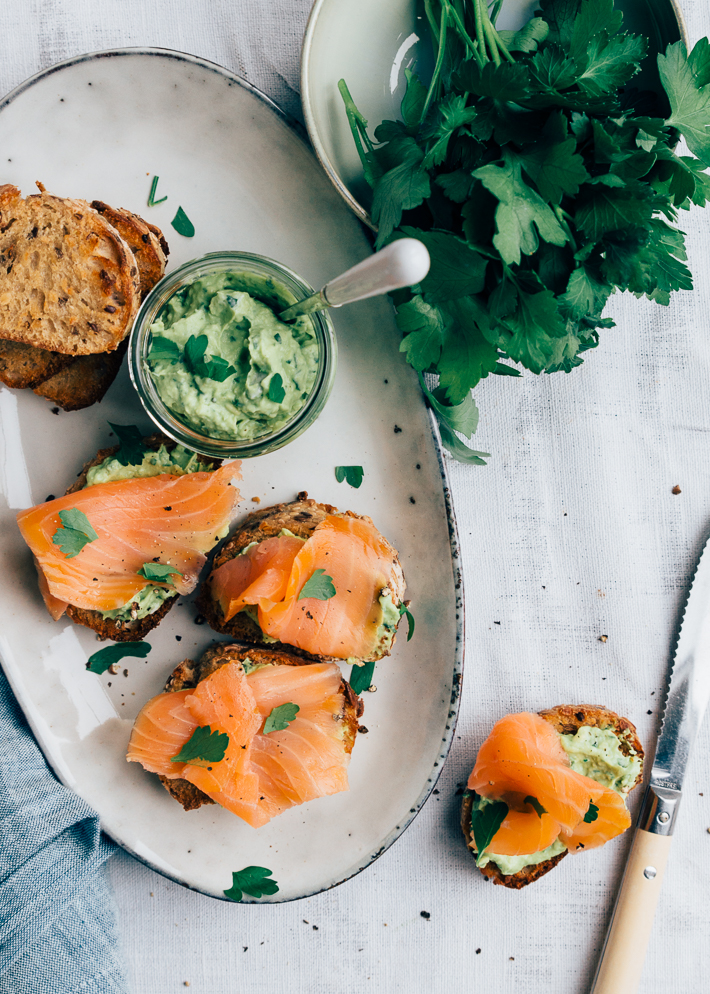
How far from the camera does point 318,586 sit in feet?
6.04

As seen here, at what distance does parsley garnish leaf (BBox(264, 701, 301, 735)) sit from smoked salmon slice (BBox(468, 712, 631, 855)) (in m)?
0.62

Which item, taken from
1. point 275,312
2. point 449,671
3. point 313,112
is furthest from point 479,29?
point 449,671

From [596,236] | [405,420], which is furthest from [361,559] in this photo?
[596,236]

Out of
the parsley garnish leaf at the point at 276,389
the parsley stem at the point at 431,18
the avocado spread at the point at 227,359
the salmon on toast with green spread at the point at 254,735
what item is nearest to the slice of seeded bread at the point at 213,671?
the salmon on toast with green spread at the point at 254,735

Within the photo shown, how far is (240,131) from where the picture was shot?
75.9 inches

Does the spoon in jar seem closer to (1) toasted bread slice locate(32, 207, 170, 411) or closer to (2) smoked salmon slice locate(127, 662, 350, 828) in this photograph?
(1) toasted bread slice locate(32, 207, 170, 411)

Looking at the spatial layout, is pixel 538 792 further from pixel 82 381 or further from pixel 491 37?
Answer: pixel 491 37

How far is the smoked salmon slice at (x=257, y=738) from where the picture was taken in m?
1.81

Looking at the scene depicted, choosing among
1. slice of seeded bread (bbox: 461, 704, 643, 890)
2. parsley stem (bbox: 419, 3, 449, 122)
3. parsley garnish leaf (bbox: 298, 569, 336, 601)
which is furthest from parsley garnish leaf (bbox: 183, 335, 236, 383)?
slice of seeded bread (bbox: 461, 704, 643, 890)

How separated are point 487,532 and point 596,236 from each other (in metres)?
0.95

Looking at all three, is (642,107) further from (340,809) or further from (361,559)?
(340,809)

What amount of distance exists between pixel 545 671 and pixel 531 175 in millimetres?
1474

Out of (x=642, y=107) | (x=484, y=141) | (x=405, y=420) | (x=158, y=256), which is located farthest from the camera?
(x=405, y=420)

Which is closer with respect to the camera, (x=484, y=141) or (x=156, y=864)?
(x=484, y=141)
